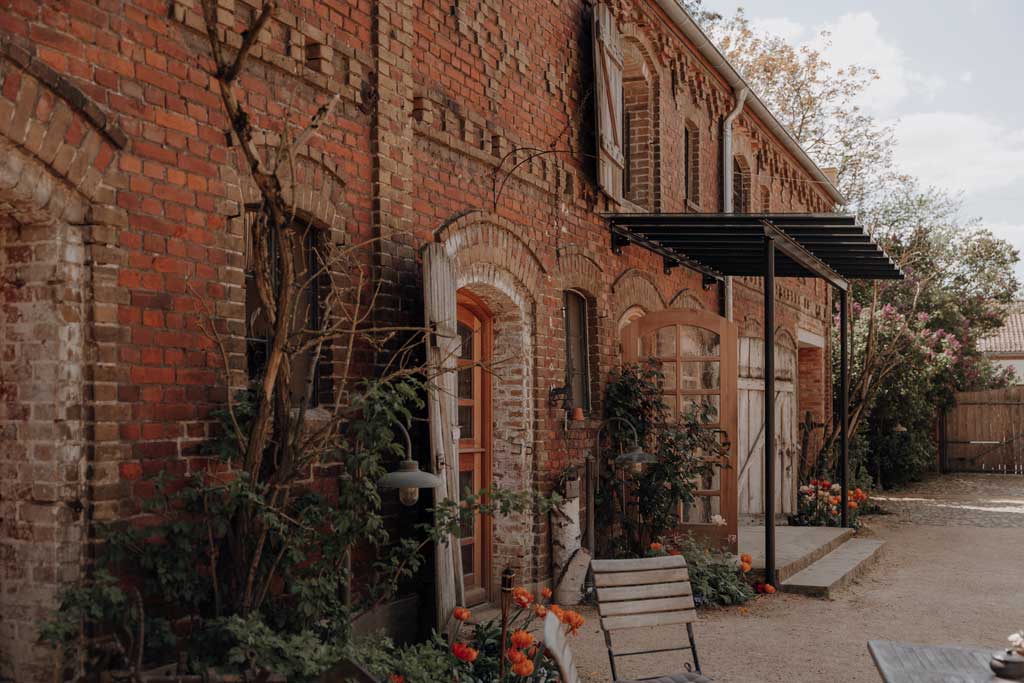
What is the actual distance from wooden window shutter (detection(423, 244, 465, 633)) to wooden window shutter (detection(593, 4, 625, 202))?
10.6ft

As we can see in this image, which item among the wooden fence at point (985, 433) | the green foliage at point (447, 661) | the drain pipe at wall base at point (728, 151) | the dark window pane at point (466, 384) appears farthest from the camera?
the wooden fence at point (985, 433)

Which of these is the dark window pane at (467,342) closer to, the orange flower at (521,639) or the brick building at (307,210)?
the brick building at (307,210)

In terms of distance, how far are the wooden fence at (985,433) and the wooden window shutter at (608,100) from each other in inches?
751

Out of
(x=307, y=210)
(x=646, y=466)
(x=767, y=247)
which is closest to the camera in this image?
(x=307, y=210)

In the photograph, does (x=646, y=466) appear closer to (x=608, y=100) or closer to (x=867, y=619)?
(x=867, y=619)

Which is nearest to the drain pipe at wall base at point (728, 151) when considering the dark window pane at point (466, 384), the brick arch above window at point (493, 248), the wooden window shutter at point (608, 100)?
the wooden window shutter at point (608, 100)

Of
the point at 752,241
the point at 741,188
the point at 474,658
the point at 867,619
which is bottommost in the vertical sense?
the point at 867,619

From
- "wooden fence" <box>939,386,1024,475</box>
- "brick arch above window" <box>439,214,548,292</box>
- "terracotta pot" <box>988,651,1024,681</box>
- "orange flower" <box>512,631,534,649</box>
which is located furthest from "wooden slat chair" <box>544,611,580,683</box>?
"wooden fence" <box>939,386,1024,475</box>

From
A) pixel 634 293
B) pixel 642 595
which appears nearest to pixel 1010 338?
pixel 634 293

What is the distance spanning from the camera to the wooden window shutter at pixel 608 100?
9.17 m

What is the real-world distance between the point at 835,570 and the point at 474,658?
616cm

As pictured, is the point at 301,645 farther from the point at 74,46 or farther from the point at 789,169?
the point at 789,169

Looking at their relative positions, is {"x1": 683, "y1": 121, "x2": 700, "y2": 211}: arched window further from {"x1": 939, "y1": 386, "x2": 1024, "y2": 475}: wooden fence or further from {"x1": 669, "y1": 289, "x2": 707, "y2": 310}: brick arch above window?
{"x1": 939, "y1": 386, "x2": 1024, "y2": 475}: wooden fence

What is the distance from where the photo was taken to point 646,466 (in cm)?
920
